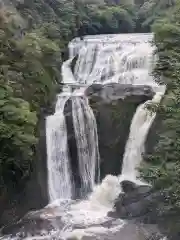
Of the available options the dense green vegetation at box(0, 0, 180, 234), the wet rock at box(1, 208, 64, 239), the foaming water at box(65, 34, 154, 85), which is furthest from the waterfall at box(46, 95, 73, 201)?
the foaming water at box(65, 34, 154, 85)

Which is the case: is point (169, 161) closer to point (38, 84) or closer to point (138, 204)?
point (138, 204)

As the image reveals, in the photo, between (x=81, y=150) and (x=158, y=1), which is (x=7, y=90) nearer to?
(x=81, y=150)

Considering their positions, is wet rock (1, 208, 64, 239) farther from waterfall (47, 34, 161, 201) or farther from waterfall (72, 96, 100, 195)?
waterfall (72, 96, 100, 195)

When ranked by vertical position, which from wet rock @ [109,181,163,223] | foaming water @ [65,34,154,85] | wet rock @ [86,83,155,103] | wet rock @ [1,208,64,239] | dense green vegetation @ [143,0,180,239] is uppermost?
foaming water @ [65,34,154,85]

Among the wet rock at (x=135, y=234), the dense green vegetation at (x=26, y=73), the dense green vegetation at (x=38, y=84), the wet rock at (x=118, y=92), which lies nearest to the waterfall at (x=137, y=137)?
the wet rock at (x=118, y=92)

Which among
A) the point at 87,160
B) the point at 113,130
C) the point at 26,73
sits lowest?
the point at 87,160

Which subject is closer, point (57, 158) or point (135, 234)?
point (135, 234)

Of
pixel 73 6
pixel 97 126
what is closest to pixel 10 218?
pixel 97 126

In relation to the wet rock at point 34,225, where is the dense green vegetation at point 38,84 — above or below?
above

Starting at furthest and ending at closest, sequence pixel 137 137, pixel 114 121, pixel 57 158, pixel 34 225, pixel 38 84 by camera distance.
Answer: pixel 114 121, pixel 38 84, pixel 137 137, pixel 57 158, pixel 34 225

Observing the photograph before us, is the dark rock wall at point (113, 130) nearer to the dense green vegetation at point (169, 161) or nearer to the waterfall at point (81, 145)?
the waterfall at point (81, 145)

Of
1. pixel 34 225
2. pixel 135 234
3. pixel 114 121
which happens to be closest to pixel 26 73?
pixel 114 121

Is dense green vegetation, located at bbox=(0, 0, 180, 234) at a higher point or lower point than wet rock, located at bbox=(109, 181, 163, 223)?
higher

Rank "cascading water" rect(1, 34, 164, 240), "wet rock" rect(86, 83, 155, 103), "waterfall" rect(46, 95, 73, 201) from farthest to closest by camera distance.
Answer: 1. "wet rock" rect(86, 83, 155, 103)
2. "waterfall" rect(46, 95, 73, 201)
3. "cascading water" rect(1, 34, 164, 240)
